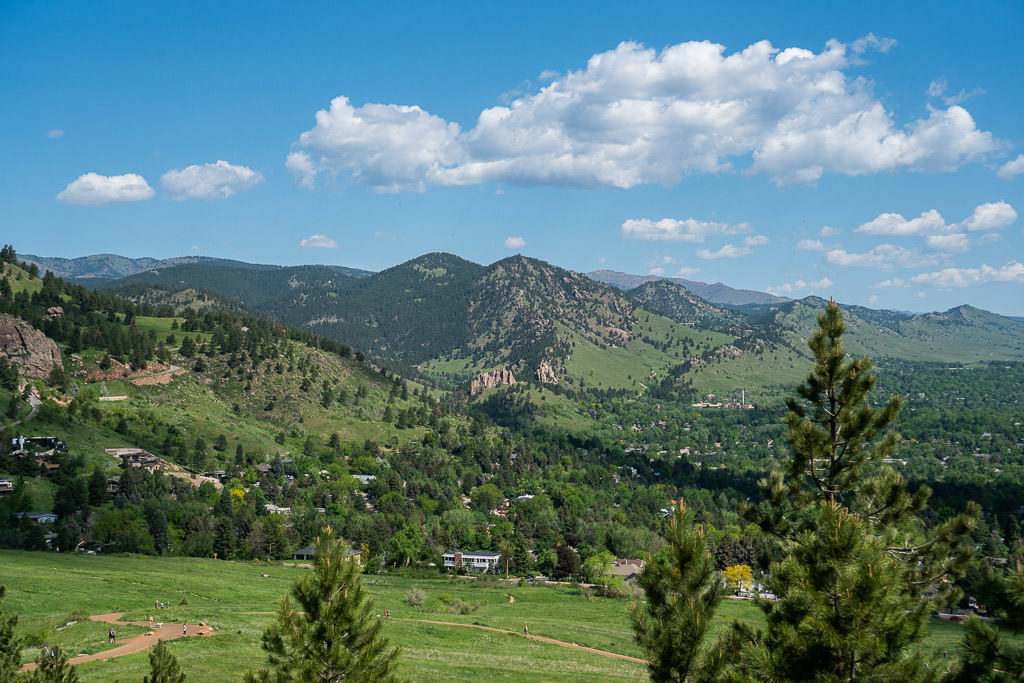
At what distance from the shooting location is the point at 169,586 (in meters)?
74.1

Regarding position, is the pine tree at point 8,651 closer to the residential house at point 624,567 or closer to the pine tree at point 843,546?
the pine tree at point 843,546

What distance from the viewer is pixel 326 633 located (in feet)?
59.2

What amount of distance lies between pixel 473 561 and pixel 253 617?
212 feet

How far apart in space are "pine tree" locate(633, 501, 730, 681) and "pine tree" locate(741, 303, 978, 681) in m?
1.47

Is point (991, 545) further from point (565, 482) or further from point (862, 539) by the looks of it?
point (862, 539)

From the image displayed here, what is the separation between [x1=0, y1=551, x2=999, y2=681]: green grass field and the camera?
151 feet

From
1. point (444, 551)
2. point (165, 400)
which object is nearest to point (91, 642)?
point (444, 551)

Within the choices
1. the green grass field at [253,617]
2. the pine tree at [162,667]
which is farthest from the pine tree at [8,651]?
the green grass field at [253,617]

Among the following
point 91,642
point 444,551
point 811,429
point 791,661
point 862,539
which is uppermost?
point 811,429

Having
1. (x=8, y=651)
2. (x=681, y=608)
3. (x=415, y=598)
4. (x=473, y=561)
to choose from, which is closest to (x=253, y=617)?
(x=415, y=598)

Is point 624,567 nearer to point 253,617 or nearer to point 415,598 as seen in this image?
point 415,598

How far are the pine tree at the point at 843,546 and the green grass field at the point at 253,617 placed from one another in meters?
17.8

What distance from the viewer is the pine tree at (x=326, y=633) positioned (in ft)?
58.9

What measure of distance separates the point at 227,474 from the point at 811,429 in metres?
145
